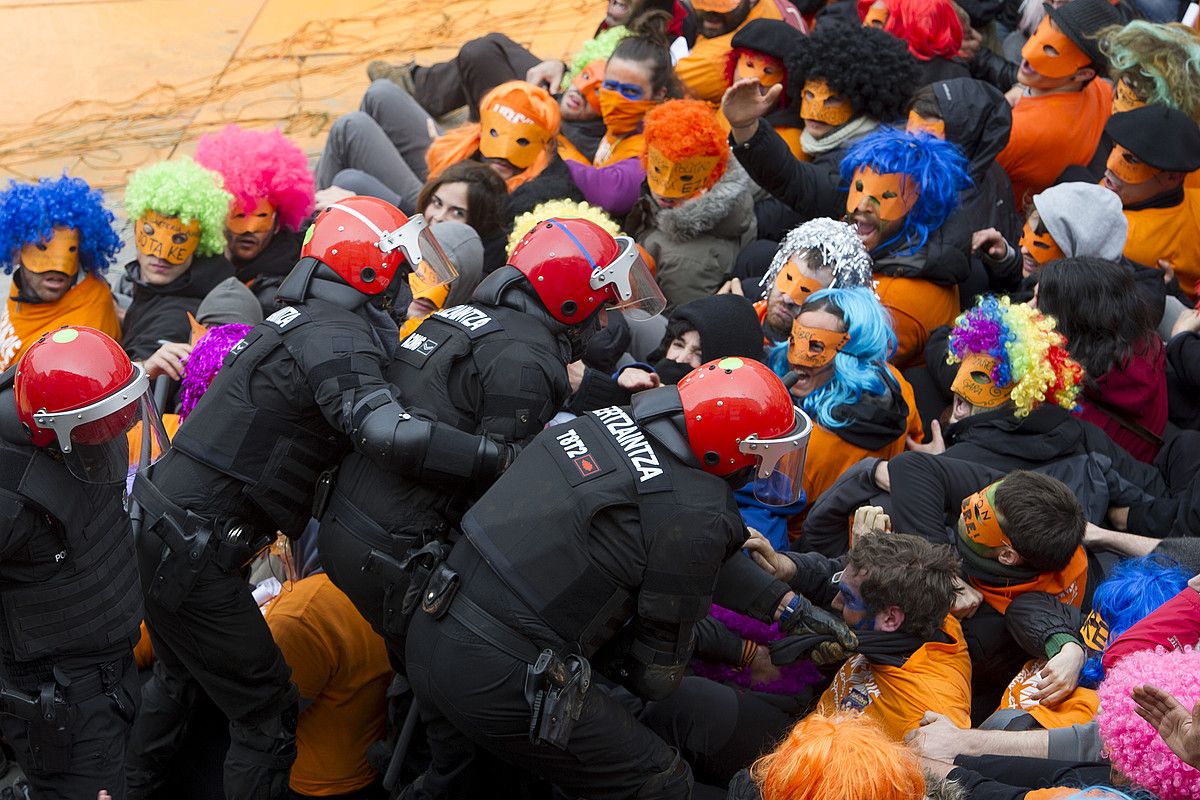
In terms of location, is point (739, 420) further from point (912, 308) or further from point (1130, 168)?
point (1130, 168)

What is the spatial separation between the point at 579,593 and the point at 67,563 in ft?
4.88

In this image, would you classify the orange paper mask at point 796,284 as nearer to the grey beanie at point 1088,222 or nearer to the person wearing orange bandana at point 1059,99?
the grey beanie at point 1088,222

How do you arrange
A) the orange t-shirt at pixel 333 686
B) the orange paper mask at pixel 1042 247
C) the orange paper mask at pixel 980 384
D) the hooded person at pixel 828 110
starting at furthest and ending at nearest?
1. the hooded person at pixel 828 110
2. the orange paper mask at pixel 1042 247
3. the orange paper mask at pixel 980 384
4. the orange t-shirt at pixel 333 686

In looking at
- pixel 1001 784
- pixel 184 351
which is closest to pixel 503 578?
pixel 1001 784

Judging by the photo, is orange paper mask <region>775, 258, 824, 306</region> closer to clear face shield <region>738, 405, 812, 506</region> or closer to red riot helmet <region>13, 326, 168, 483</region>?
clear face shield <region>738, 405, 812, 506</region>

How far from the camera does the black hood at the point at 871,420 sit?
15.4 feet

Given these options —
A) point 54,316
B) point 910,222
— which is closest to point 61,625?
point 54,316

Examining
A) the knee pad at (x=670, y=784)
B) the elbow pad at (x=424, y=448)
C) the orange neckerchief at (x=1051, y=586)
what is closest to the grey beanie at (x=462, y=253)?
the elbow pad at (x=424, y=448)

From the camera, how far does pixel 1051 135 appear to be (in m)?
6.27

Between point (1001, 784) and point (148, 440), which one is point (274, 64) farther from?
point (1001, 784)

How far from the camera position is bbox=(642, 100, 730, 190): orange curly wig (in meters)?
5.53

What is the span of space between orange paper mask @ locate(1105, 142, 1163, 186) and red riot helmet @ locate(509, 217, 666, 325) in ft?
9.32

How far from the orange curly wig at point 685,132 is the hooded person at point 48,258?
2585mm

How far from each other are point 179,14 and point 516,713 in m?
9.40
